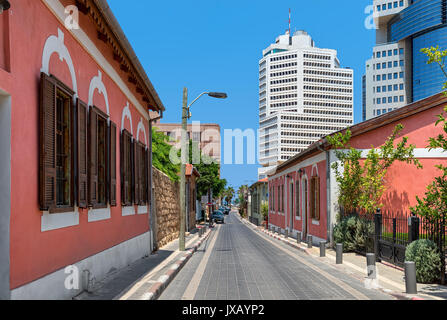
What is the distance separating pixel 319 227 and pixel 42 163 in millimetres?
16983

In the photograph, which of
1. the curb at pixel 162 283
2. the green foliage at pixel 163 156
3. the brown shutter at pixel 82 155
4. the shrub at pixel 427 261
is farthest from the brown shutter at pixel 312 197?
the brown shutter at pixel 82 155

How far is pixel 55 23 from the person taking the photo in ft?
25.5

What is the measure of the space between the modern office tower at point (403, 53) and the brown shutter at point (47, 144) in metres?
124

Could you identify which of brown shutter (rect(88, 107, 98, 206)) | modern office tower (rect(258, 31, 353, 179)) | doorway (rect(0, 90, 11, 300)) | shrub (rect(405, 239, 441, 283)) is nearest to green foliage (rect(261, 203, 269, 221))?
shrub (rect(405, 239, 441, 283))

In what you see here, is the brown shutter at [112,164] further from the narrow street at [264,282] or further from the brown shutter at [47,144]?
the brown shutter at [47,144]

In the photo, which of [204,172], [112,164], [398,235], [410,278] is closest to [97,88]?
[112,164]

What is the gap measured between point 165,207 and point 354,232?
9187mm

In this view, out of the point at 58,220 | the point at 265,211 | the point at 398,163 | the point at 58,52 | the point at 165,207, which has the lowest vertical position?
the point at 265,211

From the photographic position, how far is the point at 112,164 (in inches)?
467

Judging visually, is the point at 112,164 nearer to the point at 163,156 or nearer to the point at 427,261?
the point at 427,261

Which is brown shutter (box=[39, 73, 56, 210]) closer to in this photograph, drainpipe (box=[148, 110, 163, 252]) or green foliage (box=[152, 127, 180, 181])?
drainpipe (box=[148, 110, 163, 252])
